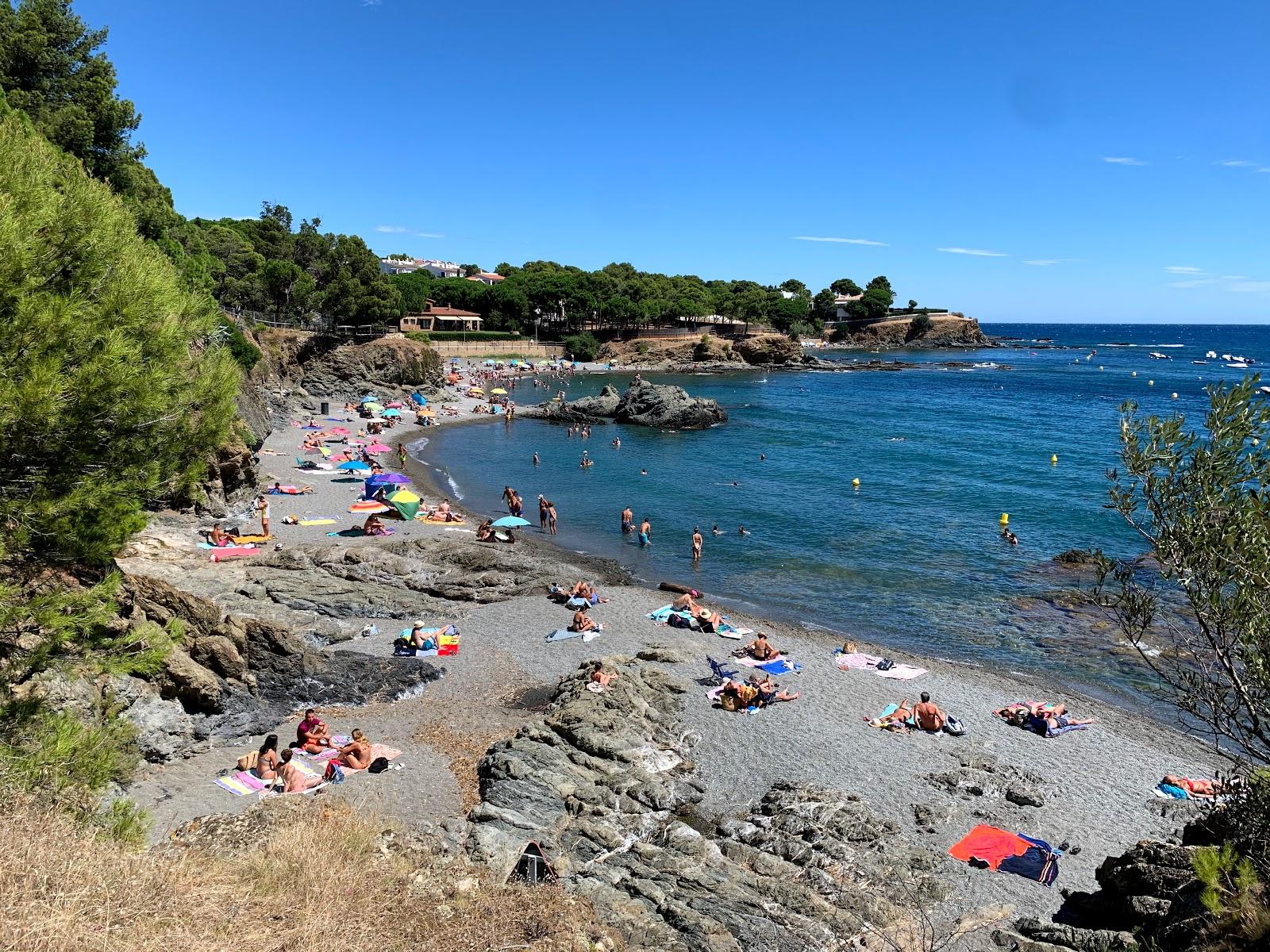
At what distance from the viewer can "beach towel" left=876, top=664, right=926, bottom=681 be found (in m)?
19.2

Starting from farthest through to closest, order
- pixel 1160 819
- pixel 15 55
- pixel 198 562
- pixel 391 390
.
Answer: pixel 391 390 → pixel 15 55 → pixel 198 562 → pixel 1160 819

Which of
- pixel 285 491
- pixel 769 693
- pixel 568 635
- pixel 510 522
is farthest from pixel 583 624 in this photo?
pixel 285 491

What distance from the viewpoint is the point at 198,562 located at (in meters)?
20.4

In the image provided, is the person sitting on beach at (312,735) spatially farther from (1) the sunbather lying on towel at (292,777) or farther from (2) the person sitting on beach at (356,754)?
(1) the sunbather lying on towel at (292,777)

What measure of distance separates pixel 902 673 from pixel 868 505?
65.9 feet

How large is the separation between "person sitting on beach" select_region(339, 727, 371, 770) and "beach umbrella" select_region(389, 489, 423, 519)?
1801 cm

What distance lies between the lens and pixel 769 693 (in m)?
17.4

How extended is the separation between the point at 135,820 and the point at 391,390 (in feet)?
208

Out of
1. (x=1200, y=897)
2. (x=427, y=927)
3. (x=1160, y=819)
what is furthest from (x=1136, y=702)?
(x=427, y=927)

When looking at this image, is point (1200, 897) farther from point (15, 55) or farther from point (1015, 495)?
point (15, 55)

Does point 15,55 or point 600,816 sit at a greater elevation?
point 15,55

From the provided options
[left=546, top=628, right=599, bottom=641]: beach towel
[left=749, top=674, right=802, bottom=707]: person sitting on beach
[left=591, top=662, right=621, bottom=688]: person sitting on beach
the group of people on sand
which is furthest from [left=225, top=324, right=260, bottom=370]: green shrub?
[left=749, top=674, right=802, bottom=707]: person sitting on beach

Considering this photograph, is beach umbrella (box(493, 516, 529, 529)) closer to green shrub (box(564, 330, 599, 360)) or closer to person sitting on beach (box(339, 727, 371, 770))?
person sitting on beach (box(339, 727, 371, 770))

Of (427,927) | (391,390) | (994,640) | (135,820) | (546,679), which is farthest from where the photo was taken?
(391,390)
